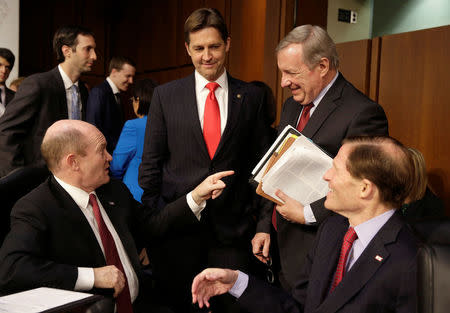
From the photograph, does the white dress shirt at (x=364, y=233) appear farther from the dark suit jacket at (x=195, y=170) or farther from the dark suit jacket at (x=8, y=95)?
the dark suit jacket at (x=8, y=95)

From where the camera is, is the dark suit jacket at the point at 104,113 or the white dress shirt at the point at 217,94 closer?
the white dress shirt at the point at 217,94

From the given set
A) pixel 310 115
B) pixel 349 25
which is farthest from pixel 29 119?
pixel 349 25

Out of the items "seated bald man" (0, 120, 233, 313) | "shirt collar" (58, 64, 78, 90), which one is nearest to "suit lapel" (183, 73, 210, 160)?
"seated bald man" (0, 120, 233, 313)

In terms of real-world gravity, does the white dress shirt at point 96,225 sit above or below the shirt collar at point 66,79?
below

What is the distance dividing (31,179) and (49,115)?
1221 millimetres

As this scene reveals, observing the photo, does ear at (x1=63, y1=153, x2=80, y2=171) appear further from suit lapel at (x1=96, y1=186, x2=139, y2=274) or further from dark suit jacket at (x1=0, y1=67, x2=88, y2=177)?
dark suit jacket at (x1=0, y1=67, x2=88, y2=177)

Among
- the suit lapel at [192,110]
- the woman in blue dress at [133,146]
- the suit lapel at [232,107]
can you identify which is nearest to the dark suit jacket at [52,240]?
the suit lapel at [192,110]

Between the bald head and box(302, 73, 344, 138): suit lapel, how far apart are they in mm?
899

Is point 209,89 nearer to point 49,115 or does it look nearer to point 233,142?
point 233,142

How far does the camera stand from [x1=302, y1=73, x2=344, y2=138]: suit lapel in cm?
205

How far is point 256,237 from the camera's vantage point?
223 centimetres

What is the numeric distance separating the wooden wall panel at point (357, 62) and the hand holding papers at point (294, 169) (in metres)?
1.44

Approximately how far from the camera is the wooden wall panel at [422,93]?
2.70 m

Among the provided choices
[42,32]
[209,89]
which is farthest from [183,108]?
[42,32]
